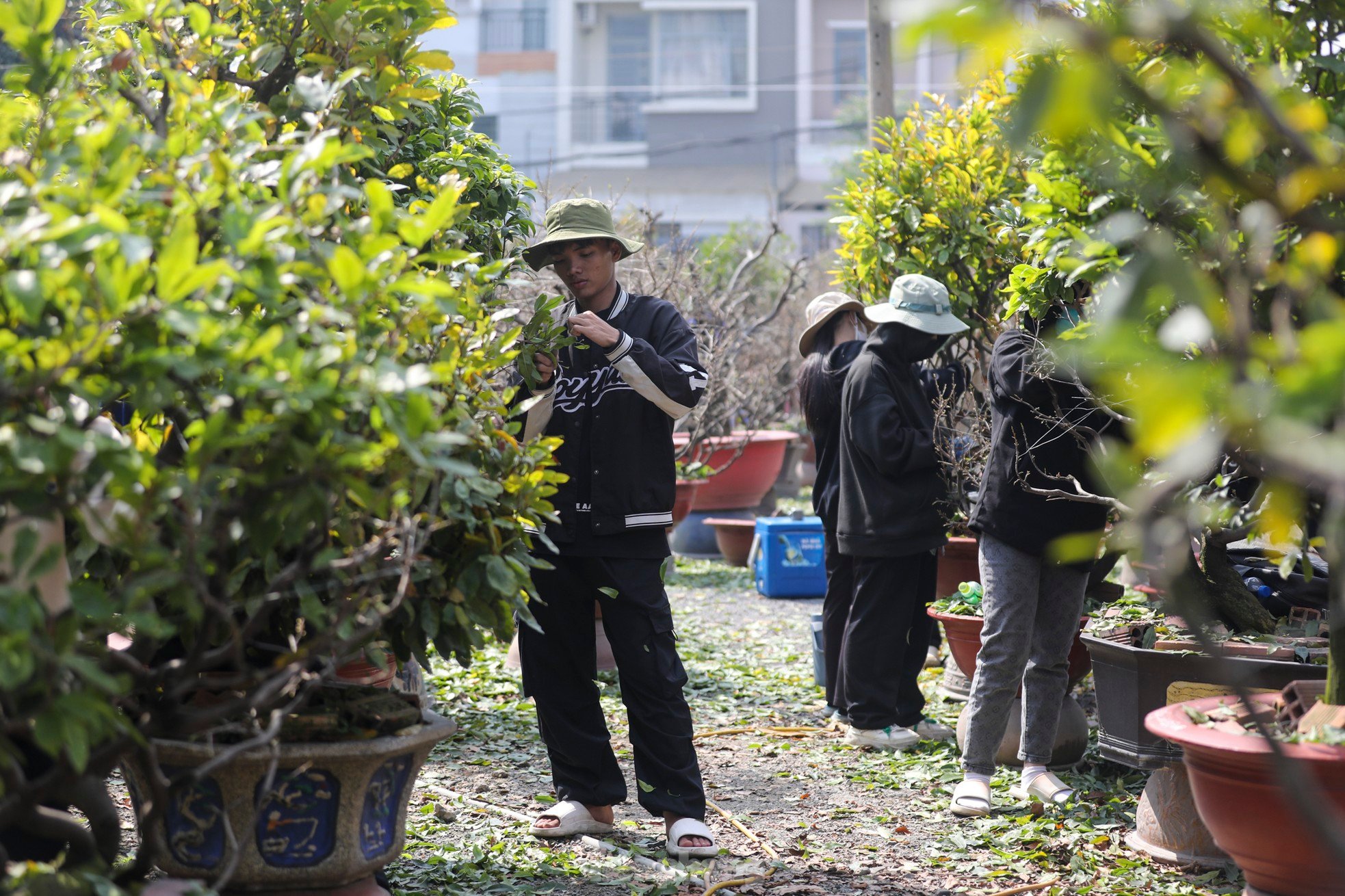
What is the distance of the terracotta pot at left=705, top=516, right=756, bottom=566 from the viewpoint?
9.74 m

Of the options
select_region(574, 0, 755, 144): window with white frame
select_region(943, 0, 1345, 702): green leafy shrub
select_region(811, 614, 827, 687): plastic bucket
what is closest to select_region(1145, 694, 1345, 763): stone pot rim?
select_region(943, 0, 1345, 702): green leafy shrub

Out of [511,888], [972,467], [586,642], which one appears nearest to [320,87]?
[586,642]

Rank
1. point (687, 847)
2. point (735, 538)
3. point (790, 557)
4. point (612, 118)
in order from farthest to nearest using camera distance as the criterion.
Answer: point (612, 118), point (735, 538), point (790, 557), point (687, 847)

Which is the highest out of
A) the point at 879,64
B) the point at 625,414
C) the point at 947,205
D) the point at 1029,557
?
the point at 879,64

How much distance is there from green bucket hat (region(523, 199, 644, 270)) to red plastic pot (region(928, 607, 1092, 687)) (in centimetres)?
220

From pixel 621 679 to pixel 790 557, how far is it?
4.68 meters

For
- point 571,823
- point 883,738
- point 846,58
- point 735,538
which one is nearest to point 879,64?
point 735,538

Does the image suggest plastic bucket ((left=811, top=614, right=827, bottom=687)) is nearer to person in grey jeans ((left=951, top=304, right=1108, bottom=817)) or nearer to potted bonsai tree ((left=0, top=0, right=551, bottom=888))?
person in grey jeans ((left=951, top=304, right=1108, bottom=817))

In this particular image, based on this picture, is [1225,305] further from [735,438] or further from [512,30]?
[512,30]

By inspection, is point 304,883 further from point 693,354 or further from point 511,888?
point 693,354

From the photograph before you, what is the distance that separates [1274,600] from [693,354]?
2.48 metres

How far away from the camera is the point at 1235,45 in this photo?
272cm

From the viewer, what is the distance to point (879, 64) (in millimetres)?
8938

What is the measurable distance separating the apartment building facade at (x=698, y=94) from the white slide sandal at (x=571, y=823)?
2568 cm
